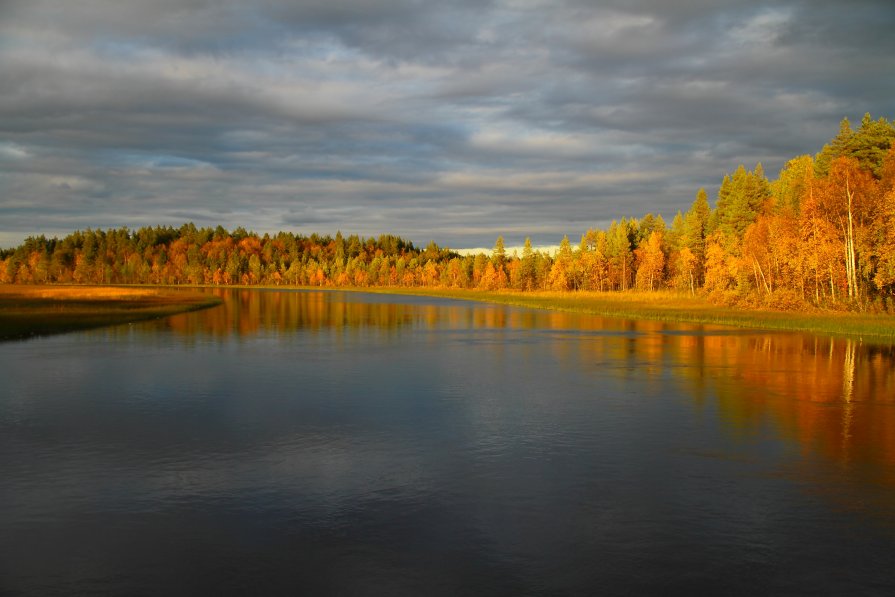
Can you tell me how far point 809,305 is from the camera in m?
74.4

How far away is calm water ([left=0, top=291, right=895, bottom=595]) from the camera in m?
11.1

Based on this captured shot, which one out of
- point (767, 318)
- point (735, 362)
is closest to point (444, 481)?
point (735, 362)

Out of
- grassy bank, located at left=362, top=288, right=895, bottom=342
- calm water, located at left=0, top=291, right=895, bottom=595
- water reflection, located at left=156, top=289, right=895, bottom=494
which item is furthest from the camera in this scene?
grassy bank, located at left=362, top=288, right=895, bottom=342

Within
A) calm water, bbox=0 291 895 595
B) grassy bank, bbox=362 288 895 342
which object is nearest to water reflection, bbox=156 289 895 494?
calm water, bbox=0 291 895 595

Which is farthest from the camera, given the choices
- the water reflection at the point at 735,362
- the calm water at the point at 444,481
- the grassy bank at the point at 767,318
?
the grassy bank at the point at 767,318

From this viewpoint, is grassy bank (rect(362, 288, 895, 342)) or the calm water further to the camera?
grassy bank (rect(362, 288, 895, 342))

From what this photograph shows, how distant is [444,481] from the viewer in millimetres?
15758

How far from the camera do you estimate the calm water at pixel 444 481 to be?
11.1 metres

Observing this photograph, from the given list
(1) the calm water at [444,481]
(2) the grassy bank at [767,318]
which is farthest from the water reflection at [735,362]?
(2) the grassy bank at [767,318]

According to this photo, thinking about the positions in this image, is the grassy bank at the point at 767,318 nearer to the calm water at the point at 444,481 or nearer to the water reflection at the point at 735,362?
the water reflection at the point at 735,362

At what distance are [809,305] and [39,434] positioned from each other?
75429mm

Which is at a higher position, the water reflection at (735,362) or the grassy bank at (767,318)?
the grassy bank at (767,318)

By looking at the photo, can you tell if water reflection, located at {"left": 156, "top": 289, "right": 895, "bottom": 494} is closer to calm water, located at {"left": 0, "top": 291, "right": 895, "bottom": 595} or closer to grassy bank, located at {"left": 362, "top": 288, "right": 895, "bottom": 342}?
calm water, located at {"left": 0, "top": 291, "right": 895, "bottom": 595}

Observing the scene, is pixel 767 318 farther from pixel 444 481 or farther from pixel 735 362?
pixel 444 481
